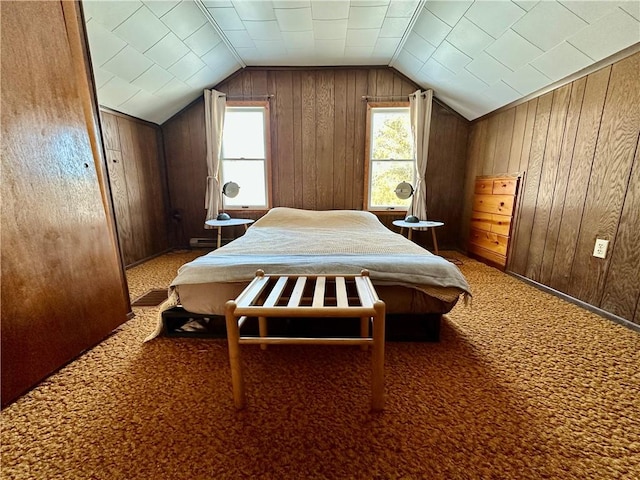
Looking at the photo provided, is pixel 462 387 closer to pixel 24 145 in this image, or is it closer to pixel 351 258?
pixel 351 258

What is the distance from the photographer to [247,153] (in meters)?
3.40

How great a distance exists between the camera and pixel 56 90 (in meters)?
1.25

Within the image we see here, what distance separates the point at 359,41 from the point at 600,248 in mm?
2649

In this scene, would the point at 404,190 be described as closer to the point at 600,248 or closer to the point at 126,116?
the point at 600,248

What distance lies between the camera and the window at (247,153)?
332cm

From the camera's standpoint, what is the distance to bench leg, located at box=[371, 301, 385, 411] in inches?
37.7

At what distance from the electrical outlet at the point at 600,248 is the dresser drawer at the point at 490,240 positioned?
84 centimetres

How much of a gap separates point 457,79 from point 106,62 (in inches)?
123

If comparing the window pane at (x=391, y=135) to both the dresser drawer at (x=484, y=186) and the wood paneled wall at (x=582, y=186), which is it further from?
the wood paneled wall at (x=582, y=186)

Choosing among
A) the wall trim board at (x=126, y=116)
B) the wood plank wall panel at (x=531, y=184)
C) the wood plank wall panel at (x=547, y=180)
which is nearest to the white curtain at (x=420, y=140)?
the wood plank wall panel at (x=531, y=184)

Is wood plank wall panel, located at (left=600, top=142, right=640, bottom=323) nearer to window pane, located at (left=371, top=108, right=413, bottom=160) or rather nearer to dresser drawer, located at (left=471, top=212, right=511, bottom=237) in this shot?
dresser drawer, located at (left=471, top=212, right=511, bottom=237)

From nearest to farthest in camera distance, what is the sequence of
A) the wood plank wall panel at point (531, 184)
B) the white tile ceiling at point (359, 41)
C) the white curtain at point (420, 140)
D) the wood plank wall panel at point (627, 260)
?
the wood plank wall panel at point (627, 260), the white tile ceiling at point (359, 41), the wood plank wall panel at point (531, 184), the white curtain at point (420, 140)

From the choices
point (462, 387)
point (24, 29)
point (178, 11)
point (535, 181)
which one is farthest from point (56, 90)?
point (535, 181)

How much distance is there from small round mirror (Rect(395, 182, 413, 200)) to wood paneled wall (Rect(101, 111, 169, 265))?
297cm
